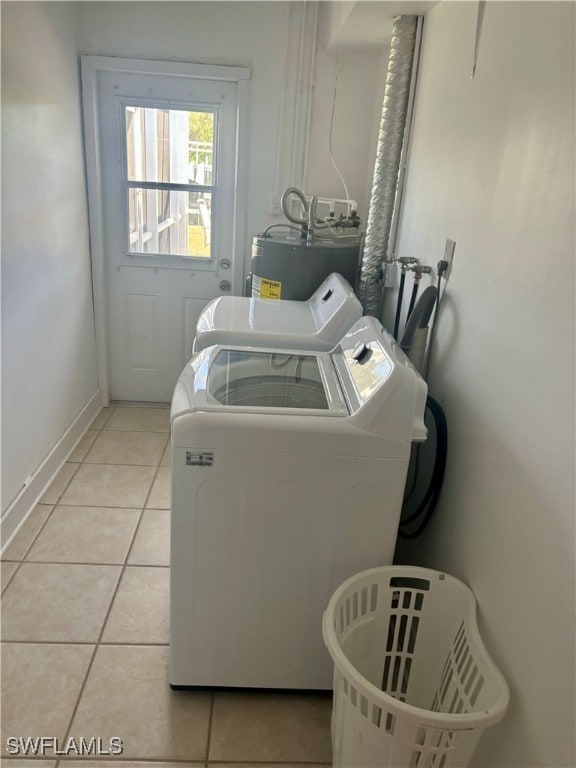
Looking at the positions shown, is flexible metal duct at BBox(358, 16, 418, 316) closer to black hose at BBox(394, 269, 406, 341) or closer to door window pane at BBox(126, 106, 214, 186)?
black hose at BBox(394, 269, 406, 341)

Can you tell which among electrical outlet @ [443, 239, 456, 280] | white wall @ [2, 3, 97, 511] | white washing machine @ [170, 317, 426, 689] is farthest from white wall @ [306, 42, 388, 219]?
white washing machine @ [170, 317, 426, 689]

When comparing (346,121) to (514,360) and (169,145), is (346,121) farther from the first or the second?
(514,360)

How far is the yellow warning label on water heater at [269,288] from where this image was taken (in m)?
2.71

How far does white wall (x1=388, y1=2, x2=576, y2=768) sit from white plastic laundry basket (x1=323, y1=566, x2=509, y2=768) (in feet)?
0.25

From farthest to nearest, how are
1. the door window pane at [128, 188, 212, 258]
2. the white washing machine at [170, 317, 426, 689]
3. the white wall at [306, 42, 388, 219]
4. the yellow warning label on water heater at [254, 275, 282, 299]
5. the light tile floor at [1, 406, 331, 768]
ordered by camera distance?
the door window pane at [128, 188, 212, 258] → the white wall at [306, 42, 388, 219] → the yellow warning label on water heater at [254, 275, 282, 299] → the light tile floor at [1, 406, 331, 768] → the white washing machine at [170, 317, 426, 689]

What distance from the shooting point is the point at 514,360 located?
131cm

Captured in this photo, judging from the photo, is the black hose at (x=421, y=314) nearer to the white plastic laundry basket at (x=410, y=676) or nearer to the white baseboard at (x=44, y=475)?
the white plastic laundry basket at (x=410, y=676)

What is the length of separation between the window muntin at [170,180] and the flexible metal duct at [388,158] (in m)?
1.28

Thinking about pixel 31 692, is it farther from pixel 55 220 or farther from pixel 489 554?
pixel 55 220

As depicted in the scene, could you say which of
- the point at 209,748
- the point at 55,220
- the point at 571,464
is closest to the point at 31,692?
the point at 209,748

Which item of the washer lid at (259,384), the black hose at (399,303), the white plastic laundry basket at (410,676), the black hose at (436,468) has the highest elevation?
the black hose at (399,303)

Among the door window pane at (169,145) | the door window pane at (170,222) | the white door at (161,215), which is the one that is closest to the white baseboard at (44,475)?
the white door at (161,215)

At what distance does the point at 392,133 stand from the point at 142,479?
2089mm

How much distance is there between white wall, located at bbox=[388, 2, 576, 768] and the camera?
1.09 metres
